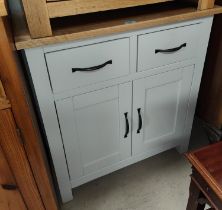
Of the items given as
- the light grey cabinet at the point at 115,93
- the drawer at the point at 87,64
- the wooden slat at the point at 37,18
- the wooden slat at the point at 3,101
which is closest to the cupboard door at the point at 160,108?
the light grey cabinet at the point at 115,93

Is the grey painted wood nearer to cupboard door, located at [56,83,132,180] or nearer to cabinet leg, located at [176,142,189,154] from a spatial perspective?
cupboard door, located at [56,83,132,180]

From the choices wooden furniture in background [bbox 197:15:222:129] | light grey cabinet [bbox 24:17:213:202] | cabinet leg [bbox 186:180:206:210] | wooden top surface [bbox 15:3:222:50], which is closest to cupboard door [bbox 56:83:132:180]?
light grey cabinet [bbox 24:17:213:202]

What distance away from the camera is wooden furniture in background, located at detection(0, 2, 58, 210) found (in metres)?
0.58

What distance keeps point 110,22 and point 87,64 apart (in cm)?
17

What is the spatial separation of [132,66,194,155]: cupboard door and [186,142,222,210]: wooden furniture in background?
43cm

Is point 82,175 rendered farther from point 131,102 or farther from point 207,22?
point 207,22

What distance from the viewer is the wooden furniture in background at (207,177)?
60cm

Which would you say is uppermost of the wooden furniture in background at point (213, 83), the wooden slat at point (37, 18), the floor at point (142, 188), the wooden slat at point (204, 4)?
the wooden slat at point (37, 18)

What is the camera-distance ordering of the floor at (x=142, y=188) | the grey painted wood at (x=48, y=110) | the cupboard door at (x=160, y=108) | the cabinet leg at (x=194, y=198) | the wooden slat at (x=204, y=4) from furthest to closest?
the floor at (x=142, y=188) < the cupboard door at (x=160, y=108) < the wooden slat at (x=204, y=4) < the grey painted wood at (x=48, y=110) < the cabinet leg at (x=194, y=198)

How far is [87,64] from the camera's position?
872 mm

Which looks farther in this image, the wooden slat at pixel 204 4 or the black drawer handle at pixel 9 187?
the wooden slat at pixel 204 4

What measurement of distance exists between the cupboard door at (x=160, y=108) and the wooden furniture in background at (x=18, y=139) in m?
0.49

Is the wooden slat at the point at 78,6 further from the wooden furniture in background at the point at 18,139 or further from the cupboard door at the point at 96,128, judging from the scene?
the cupboard door at the point at 96,128

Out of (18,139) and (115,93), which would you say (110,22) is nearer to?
(115,93)
